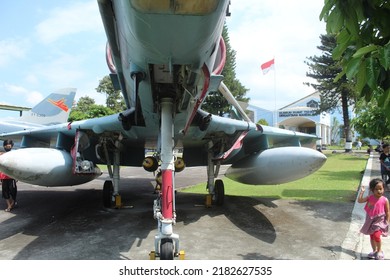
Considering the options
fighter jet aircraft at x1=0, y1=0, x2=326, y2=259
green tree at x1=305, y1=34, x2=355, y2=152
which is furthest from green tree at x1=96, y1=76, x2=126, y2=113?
fighter jet aircraft at x1=0, y1=0, x2=326, y2=259

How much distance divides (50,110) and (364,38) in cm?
2199

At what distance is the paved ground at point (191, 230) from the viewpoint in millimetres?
5352

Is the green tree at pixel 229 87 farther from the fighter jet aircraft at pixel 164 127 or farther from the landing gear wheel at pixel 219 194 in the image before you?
the landing gear wheel at pixel 219 194

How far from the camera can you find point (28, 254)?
17.4 ft

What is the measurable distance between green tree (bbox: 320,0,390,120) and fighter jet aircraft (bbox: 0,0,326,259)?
0.93m

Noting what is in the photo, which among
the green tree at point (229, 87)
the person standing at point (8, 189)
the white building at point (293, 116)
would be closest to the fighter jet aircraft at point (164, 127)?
the person standing at point (8, 189)

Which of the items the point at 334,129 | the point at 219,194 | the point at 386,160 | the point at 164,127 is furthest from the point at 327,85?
the point at 334,129

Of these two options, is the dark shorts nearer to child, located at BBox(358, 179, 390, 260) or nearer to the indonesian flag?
child, located at BBox(358, 179, 390, 260)

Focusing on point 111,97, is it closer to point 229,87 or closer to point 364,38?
point 229,87

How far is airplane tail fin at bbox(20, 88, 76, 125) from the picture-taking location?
21875 millimetres

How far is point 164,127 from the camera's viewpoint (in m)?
4.96

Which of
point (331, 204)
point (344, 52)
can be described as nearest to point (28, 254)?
point (344, 52)

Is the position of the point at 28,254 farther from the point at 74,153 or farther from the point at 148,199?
the point at 148,199

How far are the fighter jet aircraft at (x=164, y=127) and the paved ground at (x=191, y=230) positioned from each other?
82 centimetres
